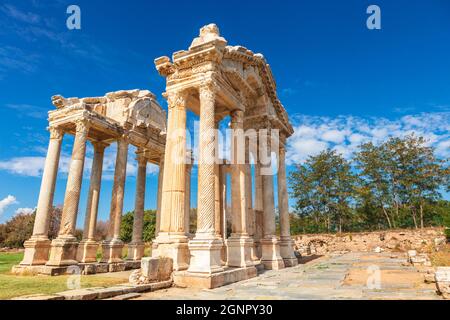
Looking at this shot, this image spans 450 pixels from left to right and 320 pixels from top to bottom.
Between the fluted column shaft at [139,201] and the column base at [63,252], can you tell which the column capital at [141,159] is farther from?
the column base at [63,252]

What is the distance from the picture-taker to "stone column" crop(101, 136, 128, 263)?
16.0m

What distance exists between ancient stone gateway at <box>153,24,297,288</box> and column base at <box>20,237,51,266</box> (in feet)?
25.0

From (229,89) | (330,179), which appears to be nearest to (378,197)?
(330,179)

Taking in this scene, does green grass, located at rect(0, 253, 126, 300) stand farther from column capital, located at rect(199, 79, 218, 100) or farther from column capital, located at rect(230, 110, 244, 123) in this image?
column capital, located at rect(230, 110, 244, 123)

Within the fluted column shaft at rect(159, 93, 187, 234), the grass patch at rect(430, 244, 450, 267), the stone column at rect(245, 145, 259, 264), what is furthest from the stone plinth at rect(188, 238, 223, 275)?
the grass patch at rect(430, 244, 450, 267)

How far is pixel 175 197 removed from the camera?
10.1 metres

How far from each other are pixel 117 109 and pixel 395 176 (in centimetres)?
3940

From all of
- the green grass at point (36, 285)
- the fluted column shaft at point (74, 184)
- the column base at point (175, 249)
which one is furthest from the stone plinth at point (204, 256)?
the fluted column shaft at point (74, 184)

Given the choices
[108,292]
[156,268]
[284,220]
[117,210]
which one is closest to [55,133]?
[117,210]

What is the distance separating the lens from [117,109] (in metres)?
18.8

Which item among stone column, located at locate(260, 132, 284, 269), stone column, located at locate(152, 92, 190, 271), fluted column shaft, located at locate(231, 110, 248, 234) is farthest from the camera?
stone column, located at locate(260, 132, 284, 269)

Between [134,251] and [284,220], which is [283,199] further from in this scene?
[134,251]

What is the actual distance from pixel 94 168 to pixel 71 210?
3847 mm
